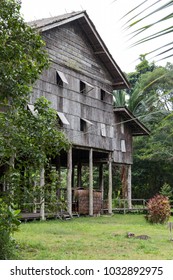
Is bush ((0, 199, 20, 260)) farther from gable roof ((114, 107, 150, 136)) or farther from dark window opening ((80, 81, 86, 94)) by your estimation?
gable roof ((114, 107, 150, 136))

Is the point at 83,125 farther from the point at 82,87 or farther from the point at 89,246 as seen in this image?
the point at 89,246

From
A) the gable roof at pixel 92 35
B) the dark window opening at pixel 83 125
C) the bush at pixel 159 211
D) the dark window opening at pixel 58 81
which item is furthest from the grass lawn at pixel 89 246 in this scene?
the gable roof at pixel 92 35

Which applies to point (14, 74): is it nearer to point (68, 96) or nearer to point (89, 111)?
point (68, 96)

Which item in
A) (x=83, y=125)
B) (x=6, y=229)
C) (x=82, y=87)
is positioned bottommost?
(x=6, y=229)

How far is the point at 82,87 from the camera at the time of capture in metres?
22.5

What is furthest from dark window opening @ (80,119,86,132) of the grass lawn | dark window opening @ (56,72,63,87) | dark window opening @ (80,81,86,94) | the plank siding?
the grass lawn

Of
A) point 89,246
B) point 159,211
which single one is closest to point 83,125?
point 159,211

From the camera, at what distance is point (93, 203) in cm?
2353

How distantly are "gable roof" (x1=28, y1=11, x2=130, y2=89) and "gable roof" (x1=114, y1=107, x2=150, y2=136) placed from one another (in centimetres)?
141

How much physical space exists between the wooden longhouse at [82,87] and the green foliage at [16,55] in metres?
9.63

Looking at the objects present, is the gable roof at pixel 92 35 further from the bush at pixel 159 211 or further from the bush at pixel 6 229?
the bush at pixel 6 229

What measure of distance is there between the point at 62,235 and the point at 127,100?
22539 mm

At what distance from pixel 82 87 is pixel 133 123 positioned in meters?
5.60

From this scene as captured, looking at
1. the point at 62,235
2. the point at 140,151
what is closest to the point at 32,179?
the point at 62,235
